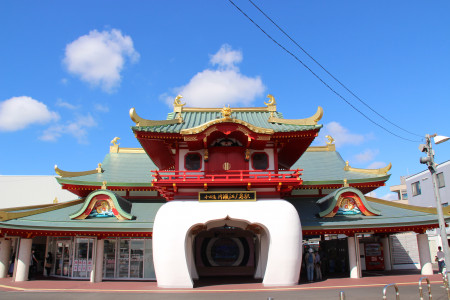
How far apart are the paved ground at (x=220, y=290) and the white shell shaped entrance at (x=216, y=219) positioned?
24.4 inches

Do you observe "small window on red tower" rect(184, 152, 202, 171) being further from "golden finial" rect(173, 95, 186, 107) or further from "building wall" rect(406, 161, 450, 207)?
"building wall" rect(406, 161, 450, 207)

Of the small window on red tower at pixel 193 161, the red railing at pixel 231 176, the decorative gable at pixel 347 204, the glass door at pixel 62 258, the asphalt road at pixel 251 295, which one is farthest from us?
the glass door at pixel 62 258

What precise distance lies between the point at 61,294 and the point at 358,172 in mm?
18529

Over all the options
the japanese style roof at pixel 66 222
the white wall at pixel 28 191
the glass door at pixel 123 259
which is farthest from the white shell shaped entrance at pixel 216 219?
the white wall at pixel 28 191

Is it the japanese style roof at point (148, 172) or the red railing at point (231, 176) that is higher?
the japanese style roof at point (148, 172)

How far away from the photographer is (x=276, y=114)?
20.4 meters

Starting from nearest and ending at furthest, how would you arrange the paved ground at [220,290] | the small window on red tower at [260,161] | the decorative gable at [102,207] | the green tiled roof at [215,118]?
1. the paved ground at [220,290]
2. the green tiled roof at [215,118]
3. the small window on red tower at [260,161]
4. the decorative gable at [102,207]

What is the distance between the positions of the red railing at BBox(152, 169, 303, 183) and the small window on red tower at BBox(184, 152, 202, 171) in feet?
1.13

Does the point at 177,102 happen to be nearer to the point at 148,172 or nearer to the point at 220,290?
the point at 148,172

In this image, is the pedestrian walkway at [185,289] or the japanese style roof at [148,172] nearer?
the pedestrian walkway at [185,289]

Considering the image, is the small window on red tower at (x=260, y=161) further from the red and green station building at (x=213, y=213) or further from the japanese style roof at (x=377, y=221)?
the japanese style roof at (x=377, y=221)

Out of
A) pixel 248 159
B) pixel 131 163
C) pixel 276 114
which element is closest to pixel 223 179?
pixel 248 159

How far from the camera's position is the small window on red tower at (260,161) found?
17.3 meters

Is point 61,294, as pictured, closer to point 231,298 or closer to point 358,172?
point 231,298
